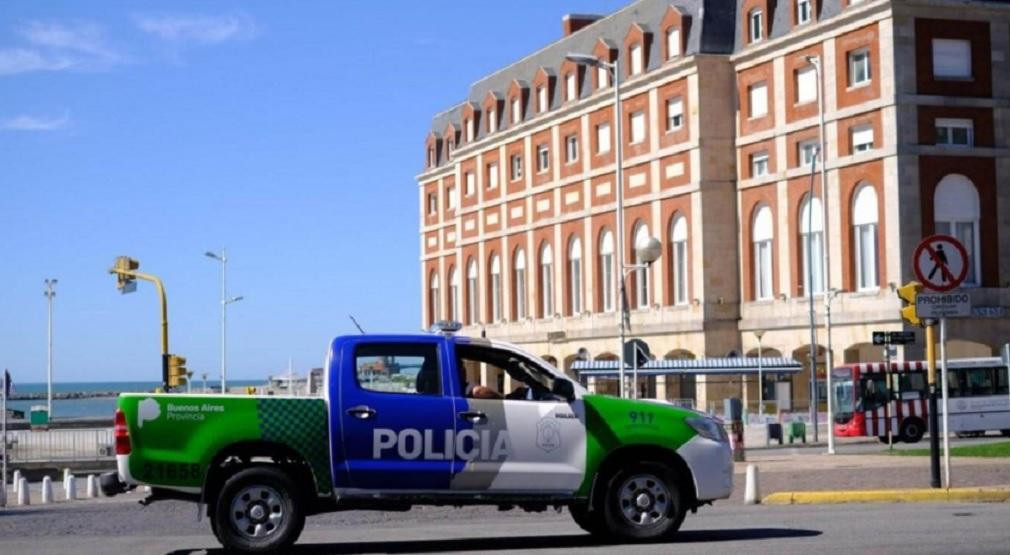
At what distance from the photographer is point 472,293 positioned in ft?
314

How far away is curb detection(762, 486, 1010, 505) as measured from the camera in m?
21.1

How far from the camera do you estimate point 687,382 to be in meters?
73.6

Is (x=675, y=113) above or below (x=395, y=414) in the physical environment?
above

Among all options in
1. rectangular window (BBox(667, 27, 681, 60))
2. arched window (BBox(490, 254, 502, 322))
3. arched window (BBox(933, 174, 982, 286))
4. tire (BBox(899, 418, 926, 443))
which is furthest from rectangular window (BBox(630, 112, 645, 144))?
tire (BBox(899, 418, 926, 443))

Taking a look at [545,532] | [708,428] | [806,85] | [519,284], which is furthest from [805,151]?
[708,428]

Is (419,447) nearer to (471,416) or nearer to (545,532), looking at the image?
(471,416)

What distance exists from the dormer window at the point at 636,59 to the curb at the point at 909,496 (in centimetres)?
5576

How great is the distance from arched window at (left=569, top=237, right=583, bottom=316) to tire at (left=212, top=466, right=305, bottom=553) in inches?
2646

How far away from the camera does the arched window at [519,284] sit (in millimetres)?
88812

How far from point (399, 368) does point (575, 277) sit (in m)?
67.5

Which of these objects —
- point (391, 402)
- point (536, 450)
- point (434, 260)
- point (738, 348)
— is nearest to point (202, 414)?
point (391, 402)

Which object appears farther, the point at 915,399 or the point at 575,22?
the point at 575,22

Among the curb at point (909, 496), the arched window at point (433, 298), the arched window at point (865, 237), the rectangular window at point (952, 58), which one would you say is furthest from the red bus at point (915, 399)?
the arched window at point (433, 298)

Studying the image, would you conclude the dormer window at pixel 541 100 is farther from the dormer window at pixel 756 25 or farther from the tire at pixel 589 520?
the tire at pixel 589 520
